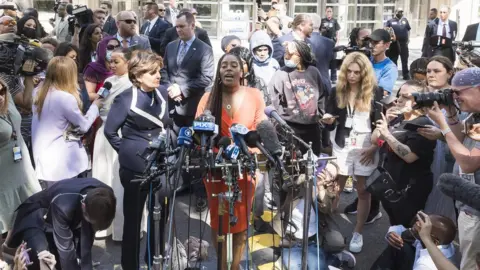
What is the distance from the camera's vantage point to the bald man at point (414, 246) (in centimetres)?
342

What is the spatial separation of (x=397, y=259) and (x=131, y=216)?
6.37ft

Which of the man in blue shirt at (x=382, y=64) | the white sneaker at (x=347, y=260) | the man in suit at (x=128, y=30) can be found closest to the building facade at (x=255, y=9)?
the man in suit at (x=128, y=30)

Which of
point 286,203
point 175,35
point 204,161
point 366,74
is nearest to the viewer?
point 204,161

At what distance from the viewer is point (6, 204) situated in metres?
3.89

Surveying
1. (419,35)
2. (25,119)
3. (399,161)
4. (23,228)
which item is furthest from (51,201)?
(419,35)

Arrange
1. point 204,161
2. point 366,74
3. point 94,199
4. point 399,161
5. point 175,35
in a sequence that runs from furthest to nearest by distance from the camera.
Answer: point 175,35 → point 366,74 → point 399,161 → point 94,199 → point 204,161

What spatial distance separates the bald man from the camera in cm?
342

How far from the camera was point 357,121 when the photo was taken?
477 centimetres

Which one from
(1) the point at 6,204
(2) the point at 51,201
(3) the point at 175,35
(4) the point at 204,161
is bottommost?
(1) the point at 6,204

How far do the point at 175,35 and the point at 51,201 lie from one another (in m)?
5.18

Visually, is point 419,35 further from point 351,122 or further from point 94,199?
point 94,199

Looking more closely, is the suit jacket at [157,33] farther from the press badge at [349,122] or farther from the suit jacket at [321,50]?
the press badge at [349,122]

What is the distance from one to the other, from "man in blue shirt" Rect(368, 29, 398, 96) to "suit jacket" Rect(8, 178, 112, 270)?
11.1ft

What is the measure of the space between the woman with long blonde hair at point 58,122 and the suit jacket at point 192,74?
1681 mm
